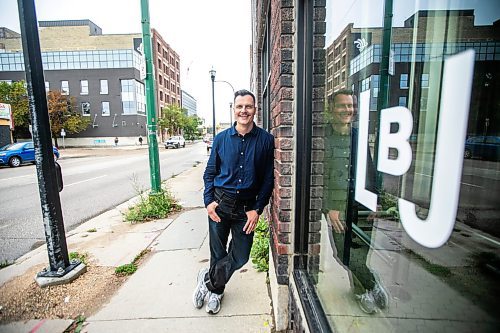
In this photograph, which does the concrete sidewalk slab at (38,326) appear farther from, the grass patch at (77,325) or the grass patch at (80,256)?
the grass patch at (80,256)

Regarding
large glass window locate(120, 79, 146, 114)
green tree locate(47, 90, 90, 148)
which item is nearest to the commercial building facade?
green tree locate(47, 90, 90, 148)

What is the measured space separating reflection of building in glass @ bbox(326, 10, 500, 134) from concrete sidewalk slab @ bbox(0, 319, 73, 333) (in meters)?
3.00

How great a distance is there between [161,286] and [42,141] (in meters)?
2.06

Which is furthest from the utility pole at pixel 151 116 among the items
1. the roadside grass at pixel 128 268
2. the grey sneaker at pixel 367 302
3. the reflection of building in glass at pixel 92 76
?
the reflection of building in glass at pixel 92 76

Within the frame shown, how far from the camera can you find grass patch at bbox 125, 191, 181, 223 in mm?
5566

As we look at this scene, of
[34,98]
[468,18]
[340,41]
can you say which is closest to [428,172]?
[468,18]

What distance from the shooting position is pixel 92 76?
4666 centimetres

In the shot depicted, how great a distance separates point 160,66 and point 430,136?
61.3 metres

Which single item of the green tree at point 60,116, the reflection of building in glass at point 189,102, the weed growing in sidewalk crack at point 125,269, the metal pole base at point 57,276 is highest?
the reflection of building in glass at point 189,102

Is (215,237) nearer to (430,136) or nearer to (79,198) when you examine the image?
(430,136)

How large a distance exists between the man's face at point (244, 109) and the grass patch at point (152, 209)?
401 centimetres

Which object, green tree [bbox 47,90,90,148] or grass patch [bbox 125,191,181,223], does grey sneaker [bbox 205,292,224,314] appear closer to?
grass patch [bbox 125,191,181,223]

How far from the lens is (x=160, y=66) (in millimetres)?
55812

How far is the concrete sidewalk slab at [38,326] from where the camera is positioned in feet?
7.95
